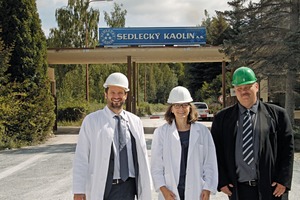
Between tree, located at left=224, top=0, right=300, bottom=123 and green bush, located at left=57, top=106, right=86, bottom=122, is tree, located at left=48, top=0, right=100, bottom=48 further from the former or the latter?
tree, located at left=224, top=0, right=300, bottom=123

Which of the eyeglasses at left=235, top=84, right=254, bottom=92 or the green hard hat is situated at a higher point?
the green hard hat

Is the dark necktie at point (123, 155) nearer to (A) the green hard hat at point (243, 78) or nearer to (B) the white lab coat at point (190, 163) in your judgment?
(B) the white lab coat at point (190, 163)

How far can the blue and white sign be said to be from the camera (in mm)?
20453

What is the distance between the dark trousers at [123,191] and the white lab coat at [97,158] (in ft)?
0.31

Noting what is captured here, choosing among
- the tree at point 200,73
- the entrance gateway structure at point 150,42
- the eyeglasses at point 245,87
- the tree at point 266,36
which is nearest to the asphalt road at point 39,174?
the tree at point 266,36

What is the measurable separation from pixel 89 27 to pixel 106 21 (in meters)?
15.1

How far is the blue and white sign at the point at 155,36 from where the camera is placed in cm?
2045

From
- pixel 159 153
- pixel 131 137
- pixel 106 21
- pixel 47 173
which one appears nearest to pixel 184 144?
pixel 159 153

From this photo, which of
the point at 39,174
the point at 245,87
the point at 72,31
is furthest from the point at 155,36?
the point at 72,31

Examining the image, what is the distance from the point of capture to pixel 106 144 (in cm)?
399

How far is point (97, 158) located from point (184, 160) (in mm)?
830

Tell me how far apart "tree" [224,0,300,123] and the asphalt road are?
3.00 meters

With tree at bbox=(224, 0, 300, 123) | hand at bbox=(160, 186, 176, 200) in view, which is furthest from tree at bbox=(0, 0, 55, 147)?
hand at bbox=(160, 186, 176, 200)

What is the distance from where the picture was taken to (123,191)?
4.07m
